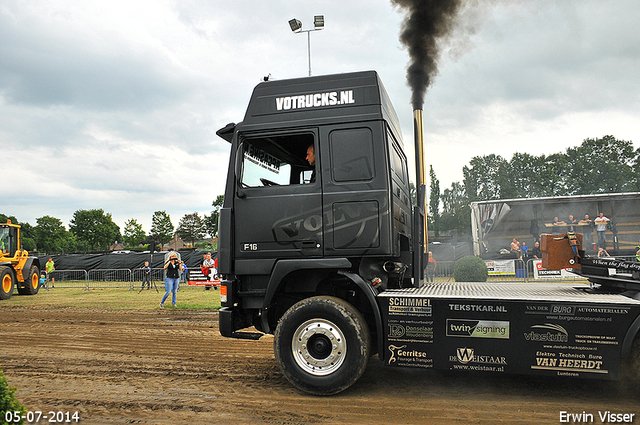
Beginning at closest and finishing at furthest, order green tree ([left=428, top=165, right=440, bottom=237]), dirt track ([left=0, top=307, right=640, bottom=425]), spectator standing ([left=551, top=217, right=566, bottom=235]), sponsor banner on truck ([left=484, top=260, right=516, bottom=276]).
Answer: dirt track ([left=0, top=307, right=640, bottom=425]) < sponsor banner on truck ([left=484, top=260, right=516, bottom=276]) < spectator standing ([left=551, top=217, right=566, bottom=235]) < green tree ([left=428, top=165, right=440, bottom=237])

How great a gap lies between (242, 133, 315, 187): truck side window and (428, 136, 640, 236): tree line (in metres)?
67.4

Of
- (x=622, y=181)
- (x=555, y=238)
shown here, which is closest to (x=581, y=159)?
(x=622, y=181)

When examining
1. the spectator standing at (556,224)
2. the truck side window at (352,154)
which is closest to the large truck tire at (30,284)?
the truck side window at (352,154)

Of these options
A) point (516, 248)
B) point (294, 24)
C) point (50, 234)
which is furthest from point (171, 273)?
point (50, 234)

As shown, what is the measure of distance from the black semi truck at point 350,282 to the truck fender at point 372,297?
0.5 inches

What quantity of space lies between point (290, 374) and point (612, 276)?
3.73m

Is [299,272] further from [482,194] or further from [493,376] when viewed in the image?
[482,194]

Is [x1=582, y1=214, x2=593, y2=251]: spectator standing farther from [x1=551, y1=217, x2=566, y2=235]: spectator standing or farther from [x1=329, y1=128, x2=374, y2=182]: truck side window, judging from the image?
[x1=329, y1=128, x2=374, y2=182]: truck side window

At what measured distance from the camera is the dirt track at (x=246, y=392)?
4188 millimetres

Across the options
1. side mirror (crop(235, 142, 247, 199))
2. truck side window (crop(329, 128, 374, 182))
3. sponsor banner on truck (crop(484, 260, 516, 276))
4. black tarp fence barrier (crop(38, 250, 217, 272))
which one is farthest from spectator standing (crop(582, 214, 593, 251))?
black tarp fence barrier (crop(38, 250, 217, 272))

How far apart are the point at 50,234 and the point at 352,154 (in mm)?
101393

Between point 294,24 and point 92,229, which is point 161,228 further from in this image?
point 294,24

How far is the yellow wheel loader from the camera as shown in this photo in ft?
57.4

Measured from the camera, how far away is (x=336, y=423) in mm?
4031
